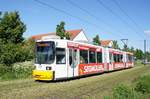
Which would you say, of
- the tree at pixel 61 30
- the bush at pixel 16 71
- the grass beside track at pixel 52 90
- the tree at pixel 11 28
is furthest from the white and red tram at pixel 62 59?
the tree at pixel 61 30

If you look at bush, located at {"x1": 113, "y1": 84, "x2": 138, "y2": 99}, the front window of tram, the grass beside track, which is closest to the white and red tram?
the front window of tram

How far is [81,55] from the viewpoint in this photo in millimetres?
22500

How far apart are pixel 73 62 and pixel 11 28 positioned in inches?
908

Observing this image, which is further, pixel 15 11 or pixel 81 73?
pixel 15 11

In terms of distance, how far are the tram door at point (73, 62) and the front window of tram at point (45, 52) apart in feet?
6.93

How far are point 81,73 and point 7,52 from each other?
16.3 metres

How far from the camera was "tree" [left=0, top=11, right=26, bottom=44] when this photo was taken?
134 ft

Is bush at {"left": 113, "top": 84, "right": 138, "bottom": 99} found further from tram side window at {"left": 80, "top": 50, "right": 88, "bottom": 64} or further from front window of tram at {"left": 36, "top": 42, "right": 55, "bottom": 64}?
tram side window at {"left": 80, "top": 50, "right": 88, "bottom": 64}

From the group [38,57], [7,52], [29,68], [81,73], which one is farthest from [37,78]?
[7,52]

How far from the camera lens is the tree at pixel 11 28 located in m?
40.9

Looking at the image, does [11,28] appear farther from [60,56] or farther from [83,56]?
[60,56]

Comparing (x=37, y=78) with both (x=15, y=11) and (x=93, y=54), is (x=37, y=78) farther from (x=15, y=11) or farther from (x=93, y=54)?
(x=15, y=11)

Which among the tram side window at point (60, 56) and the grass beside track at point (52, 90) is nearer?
the grass beside track at point (52, 90)

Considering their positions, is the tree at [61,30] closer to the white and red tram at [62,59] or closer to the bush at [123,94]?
the white and red tram at [62,59]
